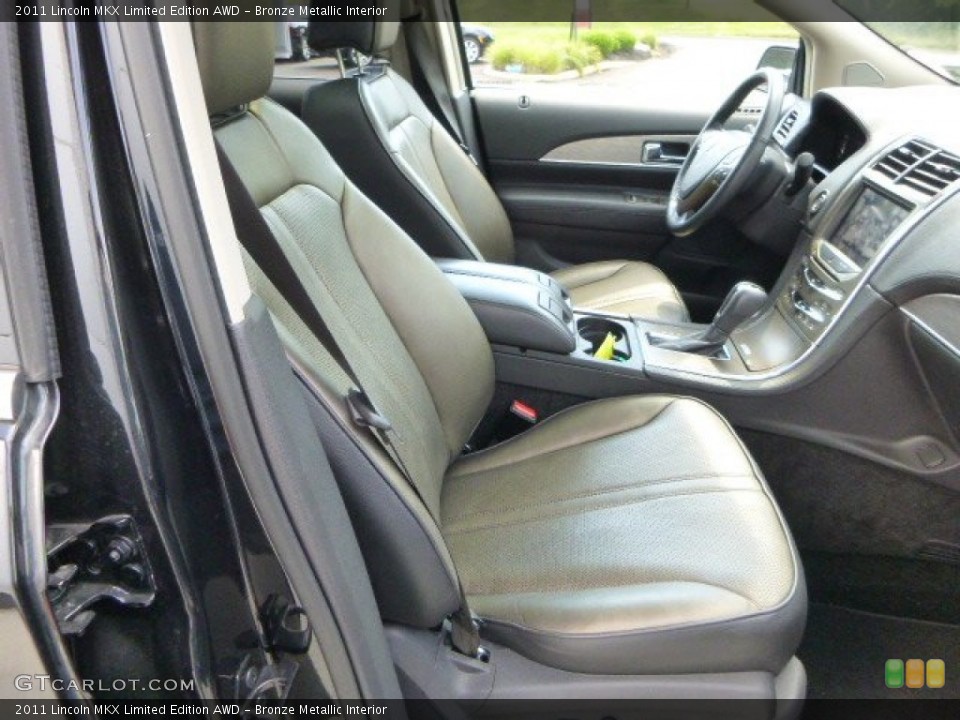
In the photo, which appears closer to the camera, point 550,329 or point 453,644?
point 453,644

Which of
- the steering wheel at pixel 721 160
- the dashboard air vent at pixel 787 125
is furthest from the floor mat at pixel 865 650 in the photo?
the dashboard air vent at pixel 787 125

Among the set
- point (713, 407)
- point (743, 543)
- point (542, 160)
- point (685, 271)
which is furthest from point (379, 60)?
point (743, 543)

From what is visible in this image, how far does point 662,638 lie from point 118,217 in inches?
26.5

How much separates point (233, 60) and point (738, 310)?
112 centimetres

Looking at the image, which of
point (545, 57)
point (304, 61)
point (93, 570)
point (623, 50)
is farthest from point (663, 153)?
point (93, 570)

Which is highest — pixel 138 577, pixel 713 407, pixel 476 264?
pixel 138 577

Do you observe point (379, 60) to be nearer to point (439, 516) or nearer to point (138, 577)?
point (439, 516)

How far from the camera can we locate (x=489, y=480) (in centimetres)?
133

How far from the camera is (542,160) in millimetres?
2561

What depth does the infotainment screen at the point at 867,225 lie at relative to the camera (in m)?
1.43

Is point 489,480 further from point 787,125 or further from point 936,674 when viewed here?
point 787,125

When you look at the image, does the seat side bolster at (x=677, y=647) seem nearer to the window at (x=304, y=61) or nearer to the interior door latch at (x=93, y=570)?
the interior door latch at (x=93, y=570)

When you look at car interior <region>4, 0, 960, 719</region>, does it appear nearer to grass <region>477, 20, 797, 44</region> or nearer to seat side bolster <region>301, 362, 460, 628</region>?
seat side bolster <region>301, 362, 460, 628</region>

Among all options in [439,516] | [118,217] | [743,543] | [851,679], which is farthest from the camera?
[851,679]
